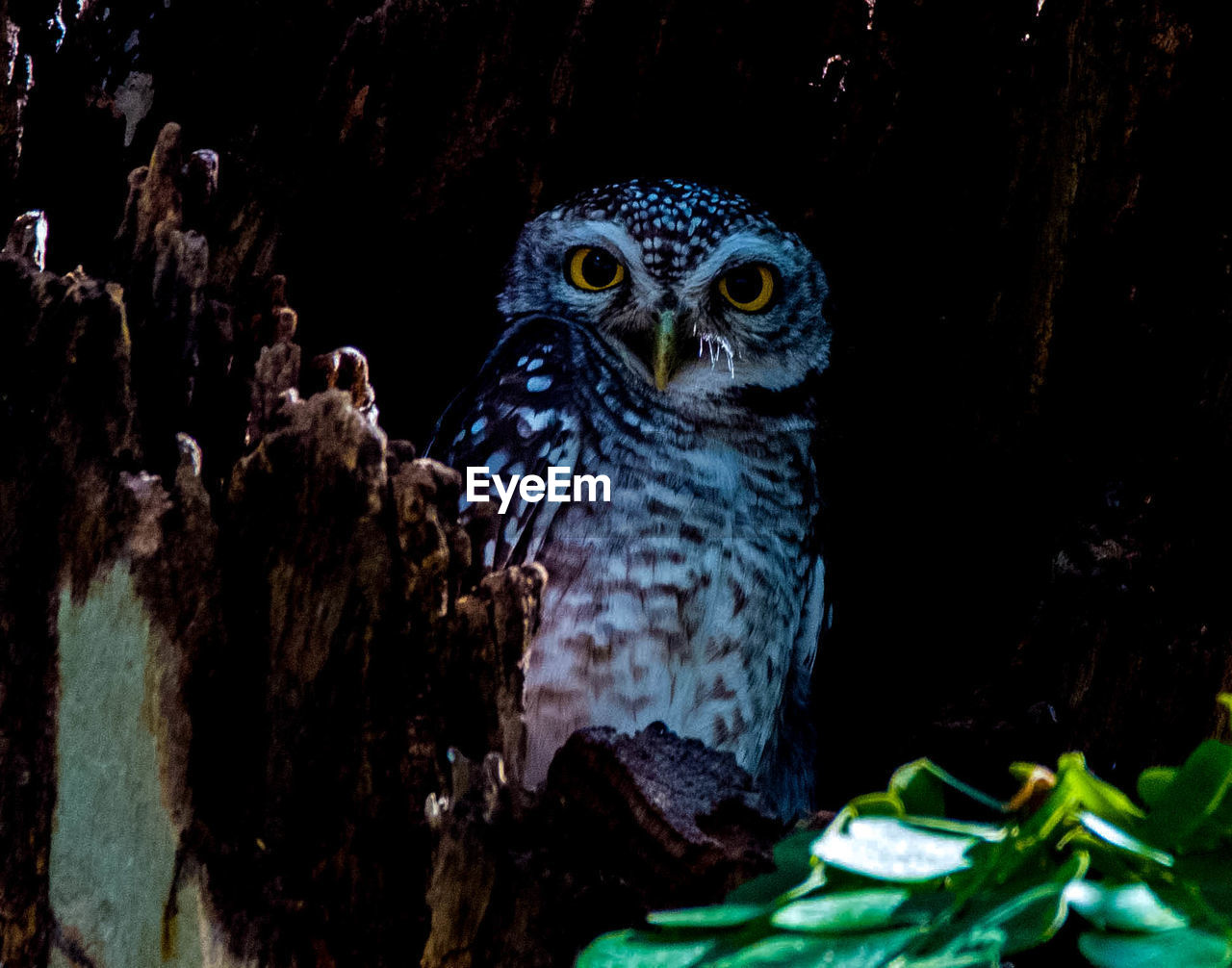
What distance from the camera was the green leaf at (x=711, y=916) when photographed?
1.15 m

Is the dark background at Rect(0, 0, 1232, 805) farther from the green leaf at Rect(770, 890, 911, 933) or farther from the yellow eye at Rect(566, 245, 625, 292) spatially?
the green leaf at Rect(770, 890, 911, 933)

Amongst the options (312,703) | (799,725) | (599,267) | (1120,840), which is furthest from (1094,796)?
(599,267)

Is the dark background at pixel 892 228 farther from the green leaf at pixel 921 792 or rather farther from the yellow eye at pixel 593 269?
the green leaf at pixel 921 792

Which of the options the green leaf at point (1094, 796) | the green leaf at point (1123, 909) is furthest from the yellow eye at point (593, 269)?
the green leaf at point (1123, 909)

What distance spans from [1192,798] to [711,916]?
0.50m

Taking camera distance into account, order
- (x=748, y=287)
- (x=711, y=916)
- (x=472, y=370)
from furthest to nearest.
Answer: (x=472, y=370) < (x=748, y=287) < (x=711, y=916)

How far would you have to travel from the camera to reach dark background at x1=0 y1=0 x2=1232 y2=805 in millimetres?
1991

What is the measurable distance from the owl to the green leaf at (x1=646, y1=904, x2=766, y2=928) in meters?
0.80

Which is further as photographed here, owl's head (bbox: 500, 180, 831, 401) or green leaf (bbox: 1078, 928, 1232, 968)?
owl's head (bbox: 500, 180, 831, 401)

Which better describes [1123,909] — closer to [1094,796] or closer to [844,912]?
[1094,796]

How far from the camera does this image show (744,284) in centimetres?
246

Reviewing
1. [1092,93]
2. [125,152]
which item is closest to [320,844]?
[125,152]

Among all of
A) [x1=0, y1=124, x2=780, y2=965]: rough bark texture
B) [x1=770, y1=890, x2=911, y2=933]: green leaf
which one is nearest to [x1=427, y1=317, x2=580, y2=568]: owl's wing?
[x1=0, y1=124, x2=780, y2=965]: rough bark texture

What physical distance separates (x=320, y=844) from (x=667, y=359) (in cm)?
117
